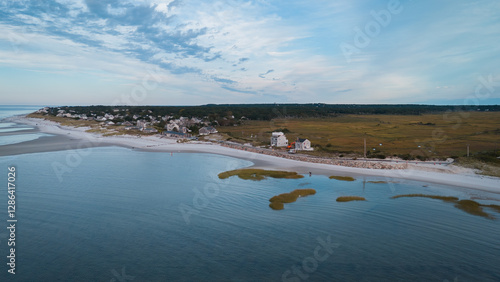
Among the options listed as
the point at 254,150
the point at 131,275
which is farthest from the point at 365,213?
the point at 254,150

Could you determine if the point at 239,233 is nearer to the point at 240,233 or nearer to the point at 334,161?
the point at 240,233

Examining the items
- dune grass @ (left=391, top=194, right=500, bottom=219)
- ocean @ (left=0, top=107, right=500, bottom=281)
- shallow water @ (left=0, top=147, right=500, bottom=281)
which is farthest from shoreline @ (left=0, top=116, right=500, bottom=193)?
dune grass @ (left=391, top=194, right=500, bottom=219)

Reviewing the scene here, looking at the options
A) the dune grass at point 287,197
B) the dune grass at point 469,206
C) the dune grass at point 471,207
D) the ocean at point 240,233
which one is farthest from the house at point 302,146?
the dune grass at point 471,207

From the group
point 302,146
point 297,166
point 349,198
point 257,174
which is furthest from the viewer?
point 302,146

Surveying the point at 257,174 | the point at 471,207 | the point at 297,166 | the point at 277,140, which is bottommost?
the point at 471,207

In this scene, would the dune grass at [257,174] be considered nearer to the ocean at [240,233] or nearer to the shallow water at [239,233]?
the ocean at [240,233]

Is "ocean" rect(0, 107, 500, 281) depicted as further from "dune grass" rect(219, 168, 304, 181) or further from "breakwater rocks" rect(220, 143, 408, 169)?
"breakwater rocks" rect(220, 143, 408, 169)

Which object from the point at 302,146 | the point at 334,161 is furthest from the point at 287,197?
the point at 302,146

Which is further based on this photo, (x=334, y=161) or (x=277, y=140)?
(x=277, y=140)
